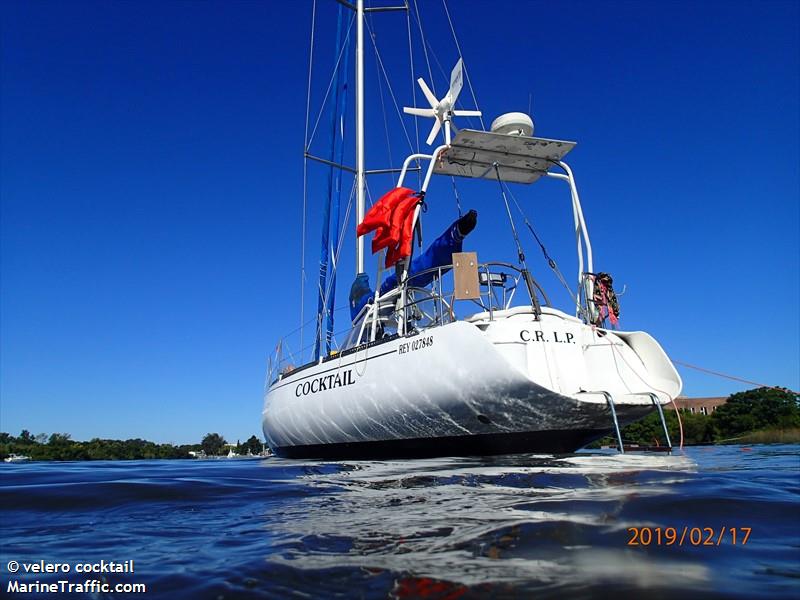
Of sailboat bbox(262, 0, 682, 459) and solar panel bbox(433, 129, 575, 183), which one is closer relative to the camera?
sailboat bbox(262, 0, 682, 459)

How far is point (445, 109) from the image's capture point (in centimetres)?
1053

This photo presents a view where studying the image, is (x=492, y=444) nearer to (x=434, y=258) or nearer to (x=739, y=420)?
(x=434, y=258)

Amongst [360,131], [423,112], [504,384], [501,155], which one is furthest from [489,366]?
[360,131]

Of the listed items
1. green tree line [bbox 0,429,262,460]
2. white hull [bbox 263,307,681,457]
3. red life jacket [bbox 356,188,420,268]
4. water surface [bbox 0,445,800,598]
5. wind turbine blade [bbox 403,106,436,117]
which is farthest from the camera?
green tree line [bbox 0,429,262,460]

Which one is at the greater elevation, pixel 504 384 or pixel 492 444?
pixel 504 384

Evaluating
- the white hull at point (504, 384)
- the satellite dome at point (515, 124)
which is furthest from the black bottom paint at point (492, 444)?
the satellite dome at point (515, 124)

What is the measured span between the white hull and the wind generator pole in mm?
5558

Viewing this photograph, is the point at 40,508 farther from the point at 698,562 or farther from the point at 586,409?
the point at 586,409

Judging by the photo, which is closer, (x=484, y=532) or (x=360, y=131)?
(x=484, y=532)

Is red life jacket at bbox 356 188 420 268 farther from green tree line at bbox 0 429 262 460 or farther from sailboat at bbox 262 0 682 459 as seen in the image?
green tree line at bbox 0 429 262 460

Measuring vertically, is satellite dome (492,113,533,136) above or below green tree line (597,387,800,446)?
above

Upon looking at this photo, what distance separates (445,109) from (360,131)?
208 inches

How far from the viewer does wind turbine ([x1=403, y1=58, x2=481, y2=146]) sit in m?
10.2
